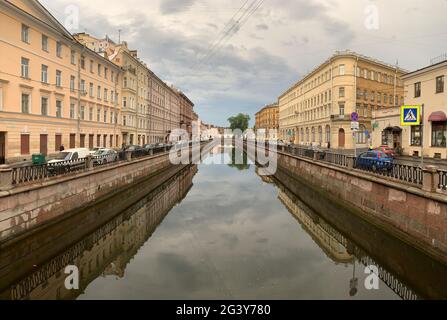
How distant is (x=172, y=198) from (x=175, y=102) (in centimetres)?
7471

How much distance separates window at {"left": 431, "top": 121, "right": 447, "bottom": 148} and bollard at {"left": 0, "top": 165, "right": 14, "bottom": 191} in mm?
32425

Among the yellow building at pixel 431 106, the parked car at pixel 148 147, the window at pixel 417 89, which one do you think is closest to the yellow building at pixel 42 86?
the parked car at pixel 148 147

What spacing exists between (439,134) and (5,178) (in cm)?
3315

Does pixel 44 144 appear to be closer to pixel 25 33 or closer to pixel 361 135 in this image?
pixel 25 33

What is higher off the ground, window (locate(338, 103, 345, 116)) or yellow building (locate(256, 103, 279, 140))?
yellow building (locate(256, 103, 279, 140))

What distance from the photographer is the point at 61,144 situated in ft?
99.8

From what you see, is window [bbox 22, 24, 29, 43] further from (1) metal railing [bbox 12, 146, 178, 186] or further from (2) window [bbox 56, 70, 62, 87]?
(1) metal railing [bbox 12, 146, 178, 186]

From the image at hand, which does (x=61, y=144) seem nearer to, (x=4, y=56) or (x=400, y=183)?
(x=4, y=56)

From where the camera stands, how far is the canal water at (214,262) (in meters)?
9.02

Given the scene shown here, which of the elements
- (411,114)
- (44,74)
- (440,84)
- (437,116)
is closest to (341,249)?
(411,114)

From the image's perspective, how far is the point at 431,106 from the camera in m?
28.6

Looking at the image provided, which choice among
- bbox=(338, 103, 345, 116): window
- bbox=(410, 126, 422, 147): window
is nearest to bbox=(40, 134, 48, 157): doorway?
bbox=(410, 126, 422, 147): window

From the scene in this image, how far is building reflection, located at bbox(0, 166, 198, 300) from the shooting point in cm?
895
